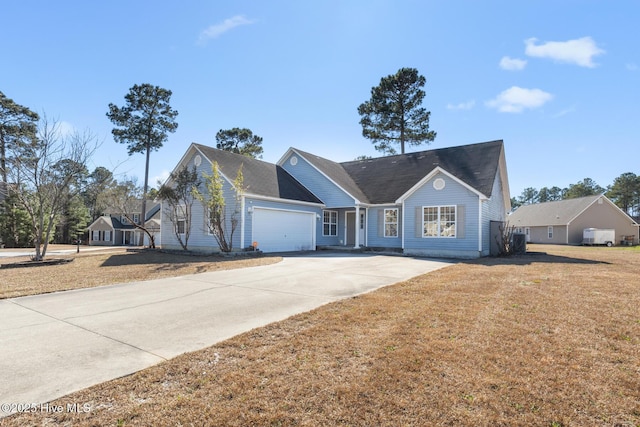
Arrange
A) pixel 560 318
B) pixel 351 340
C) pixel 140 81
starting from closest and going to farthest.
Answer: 1. pixel 351 340
2. pixel 560 318
3. pixel 140 81

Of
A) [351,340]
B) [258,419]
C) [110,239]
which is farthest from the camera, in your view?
[110,239]

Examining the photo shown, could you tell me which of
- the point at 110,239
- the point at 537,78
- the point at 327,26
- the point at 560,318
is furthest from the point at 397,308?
the point at 110,239

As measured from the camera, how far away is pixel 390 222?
19.1 metres

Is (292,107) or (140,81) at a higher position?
(140,81)

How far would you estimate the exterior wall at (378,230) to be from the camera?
61.6ft

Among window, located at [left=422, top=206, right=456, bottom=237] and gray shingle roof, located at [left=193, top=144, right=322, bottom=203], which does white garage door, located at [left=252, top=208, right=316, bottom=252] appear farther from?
window, located at [left=422, top=206, right=456, bottom=237]

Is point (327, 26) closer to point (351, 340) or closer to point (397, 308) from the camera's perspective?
point (397, 308)

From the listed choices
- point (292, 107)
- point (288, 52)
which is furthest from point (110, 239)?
point (288, 52)

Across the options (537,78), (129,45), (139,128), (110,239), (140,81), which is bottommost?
(110,239)

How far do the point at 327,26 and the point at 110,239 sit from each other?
43.3m

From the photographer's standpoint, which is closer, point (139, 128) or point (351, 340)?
point (351, 340)

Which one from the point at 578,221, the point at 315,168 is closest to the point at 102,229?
the point at 315,168

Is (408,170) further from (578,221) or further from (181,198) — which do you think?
(578,221)

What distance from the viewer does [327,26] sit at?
44.6ft
